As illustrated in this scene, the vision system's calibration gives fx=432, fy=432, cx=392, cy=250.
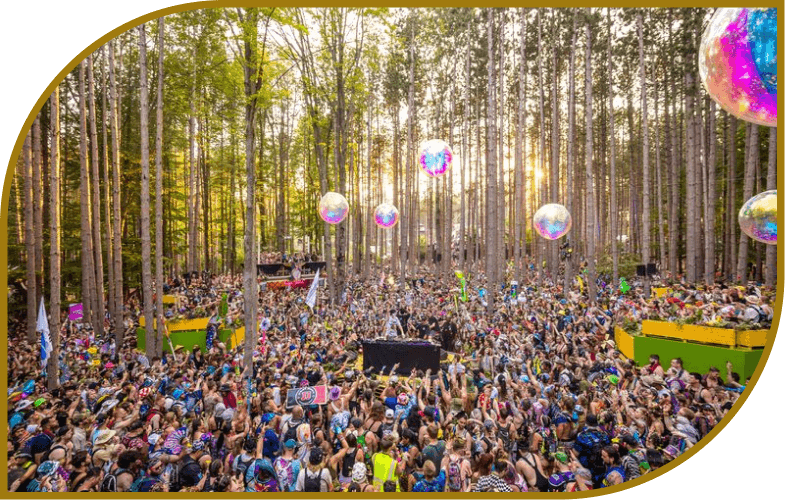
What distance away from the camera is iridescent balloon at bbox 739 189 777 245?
16.3ft

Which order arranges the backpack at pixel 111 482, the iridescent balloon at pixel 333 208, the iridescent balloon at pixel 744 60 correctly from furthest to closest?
the iridescent balloon at pixel 333 208 → the backpack at pixel 111 482 → the iridescent balloon at pixel 744 60

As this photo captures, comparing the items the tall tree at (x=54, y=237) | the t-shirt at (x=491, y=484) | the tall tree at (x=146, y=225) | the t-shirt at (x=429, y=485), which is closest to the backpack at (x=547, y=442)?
the t-shirt at (x=491, y=484)

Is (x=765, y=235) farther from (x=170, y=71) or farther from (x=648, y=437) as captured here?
(x=170, y=71)

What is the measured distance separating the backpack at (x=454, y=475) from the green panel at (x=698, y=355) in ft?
20.9

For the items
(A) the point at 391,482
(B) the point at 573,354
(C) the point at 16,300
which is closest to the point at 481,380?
(B) the point at 573,354

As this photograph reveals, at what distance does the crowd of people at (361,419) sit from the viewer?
4598mm

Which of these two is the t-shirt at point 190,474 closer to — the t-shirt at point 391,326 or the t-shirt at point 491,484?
the t-shirt at point 491,484

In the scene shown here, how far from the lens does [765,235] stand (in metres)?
5.13

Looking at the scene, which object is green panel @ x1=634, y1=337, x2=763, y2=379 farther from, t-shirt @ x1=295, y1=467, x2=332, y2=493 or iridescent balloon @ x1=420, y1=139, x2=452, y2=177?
t-shirt @ x1=295, y1=467, x2=332, y2=493

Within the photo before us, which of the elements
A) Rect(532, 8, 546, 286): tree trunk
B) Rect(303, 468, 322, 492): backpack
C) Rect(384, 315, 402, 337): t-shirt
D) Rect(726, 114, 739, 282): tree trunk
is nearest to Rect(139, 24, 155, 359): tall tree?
Rect(384, 315, 402, 337): t-shirt

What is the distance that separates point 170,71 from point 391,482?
1978 cm

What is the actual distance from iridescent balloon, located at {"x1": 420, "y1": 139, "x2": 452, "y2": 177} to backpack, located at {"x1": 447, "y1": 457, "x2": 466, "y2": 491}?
5395 mm

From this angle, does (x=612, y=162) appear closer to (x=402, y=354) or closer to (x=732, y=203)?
(x=732, y=203)

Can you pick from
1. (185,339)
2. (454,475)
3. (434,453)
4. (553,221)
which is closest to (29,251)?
(185,339)
